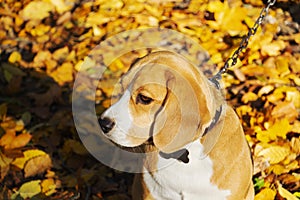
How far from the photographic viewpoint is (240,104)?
4.13 metres

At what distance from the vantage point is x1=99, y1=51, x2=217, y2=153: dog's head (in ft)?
8.04

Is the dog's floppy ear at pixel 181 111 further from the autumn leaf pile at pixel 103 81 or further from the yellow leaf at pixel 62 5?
the yellow leaf at pixel 62 5

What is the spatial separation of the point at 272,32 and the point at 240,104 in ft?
2.98

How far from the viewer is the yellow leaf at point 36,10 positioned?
5.26 m

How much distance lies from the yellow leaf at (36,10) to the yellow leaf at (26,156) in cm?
177

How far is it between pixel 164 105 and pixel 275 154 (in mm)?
1438

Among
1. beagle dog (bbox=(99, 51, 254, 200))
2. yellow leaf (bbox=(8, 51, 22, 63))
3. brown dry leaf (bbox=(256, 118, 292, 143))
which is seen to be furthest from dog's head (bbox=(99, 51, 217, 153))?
yellow leaf (bbox=(8, 51, 22, 63))

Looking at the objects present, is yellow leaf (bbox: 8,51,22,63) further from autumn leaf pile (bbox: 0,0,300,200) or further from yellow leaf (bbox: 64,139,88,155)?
yellow leaf (bbox: 64,139,88,155)

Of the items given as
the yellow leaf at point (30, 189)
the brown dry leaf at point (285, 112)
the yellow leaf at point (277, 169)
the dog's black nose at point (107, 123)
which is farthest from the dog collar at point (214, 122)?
the yellow leaf at point (30, 189)

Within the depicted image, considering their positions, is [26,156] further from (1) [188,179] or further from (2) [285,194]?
(2) [285,194]

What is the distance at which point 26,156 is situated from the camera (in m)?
3.87

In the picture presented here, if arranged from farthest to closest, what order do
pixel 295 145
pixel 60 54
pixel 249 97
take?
pixel 60 54
pixel 249 97
pixel 295 145

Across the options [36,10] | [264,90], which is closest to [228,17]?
[264,90]

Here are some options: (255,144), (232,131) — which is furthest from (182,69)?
(255,144)
